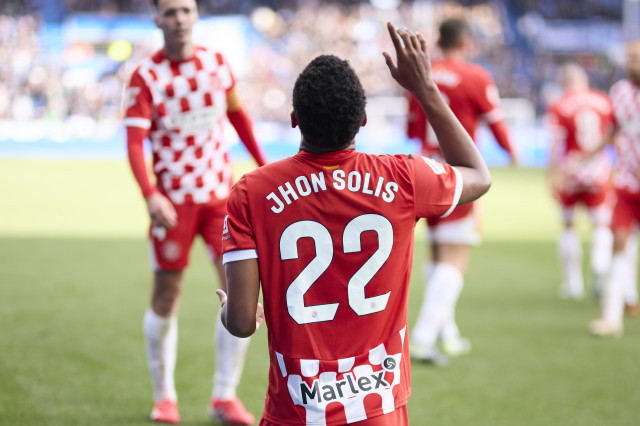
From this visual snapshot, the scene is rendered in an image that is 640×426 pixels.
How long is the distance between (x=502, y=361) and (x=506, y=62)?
25397 millimetres

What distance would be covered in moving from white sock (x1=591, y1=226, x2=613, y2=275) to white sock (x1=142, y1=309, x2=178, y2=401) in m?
4.78

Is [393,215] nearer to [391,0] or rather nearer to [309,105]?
[309,105]

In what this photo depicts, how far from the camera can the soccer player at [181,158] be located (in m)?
3.84

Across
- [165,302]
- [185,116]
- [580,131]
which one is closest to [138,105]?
[185,116]

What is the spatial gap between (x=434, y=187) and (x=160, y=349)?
2321 mm

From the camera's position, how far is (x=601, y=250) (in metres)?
7.41

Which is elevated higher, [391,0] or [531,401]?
[391,0]

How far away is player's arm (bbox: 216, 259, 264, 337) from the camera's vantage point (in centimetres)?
209

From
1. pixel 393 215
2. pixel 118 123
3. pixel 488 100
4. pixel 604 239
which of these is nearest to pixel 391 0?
pixel 118 123

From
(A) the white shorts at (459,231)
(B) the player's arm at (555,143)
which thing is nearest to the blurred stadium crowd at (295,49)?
(B) the player's arm at (555,143)

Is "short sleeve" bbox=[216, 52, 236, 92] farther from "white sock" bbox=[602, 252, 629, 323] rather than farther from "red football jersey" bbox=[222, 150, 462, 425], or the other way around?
"white sock" bbox=[602, 252, 629, 323]

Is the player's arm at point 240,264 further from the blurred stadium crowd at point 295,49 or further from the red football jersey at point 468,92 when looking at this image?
the blurred stadium crowd at point 295,49

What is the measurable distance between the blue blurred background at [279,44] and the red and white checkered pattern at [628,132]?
1834 cm

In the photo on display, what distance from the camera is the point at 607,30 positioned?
3077 cm
